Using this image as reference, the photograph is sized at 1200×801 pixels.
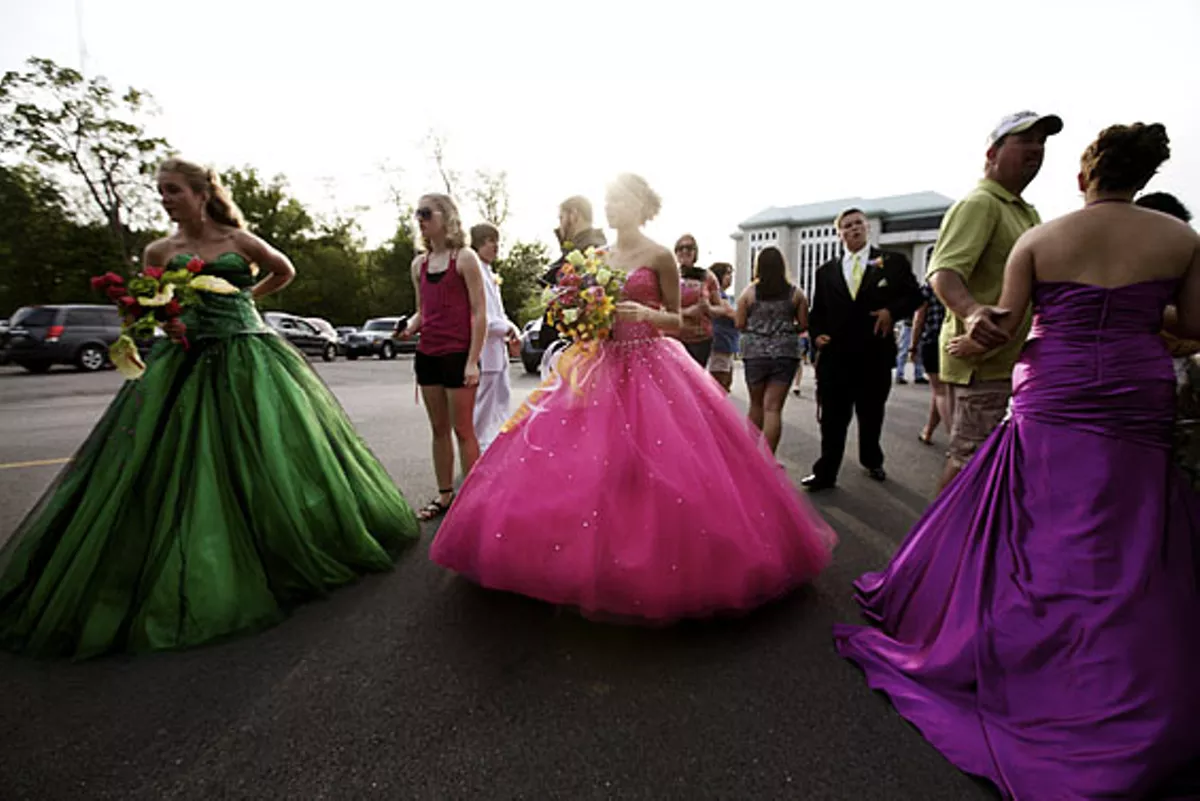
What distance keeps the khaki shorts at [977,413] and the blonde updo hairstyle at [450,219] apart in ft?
10.3

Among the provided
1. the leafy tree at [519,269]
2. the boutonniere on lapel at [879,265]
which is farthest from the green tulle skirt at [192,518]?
the leafy tree at [519,269]

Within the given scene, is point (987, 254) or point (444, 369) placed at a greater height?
point (987, 254)

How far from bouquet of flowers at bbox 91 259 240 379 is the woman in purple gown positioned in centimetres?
350

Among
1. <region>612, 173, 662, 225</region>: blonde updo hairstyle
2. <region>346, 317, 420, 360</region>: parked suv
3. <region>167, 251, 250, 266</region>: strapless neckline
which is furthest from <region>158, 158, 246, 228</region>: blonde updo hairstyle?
<region>346, 317, 420, 360</region>: parked suv

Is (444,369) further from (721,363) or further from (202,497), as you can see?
(721,363)

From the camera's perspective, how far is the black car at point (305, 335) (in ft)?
71.6

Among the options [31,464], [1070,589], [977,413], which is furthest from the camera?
[31,464]

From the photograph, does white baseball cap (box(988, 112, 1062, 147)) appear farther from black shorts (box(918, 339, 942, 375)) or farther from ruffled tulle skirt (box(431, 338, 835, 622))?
black shorts (box(918, 339, 942, 375))

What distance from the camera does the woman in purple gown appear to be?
65.7 inches

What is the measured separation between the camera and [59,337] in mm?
14977

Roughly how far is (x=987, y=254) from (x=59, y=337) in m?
20.3

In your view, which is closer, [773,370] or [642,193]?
[642,193]

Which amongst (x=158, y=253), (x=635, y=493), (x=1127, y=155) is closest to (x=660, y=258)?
(x=635, y=493)

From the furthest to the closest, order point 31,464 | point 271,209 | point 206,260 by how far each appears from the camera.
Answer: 1. point 271,209
2. point 31,464
3. point 206,260
